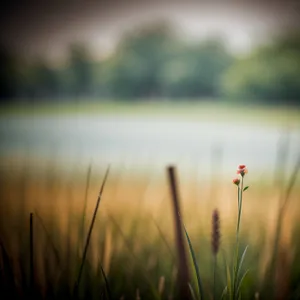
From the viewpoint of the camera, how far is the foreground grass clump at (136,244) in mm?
332

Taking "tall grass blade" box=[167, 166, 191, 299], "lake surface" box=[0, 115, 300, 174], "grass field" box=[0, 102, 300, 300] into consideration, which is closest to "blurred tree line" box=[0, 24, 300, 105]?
"lake surface" box=[0, 115, 300, 174]

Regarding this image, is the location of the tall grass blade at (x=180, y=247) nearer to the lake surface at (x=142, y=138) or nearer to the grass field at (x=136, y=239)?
the grass field at (x=136, y=239)

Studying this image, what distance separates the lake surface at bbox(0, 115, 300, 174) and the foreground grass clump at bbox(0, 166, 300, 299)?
3.5 inches

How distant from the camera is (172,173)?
0.35 meters

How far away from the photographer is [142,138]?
1.13 m

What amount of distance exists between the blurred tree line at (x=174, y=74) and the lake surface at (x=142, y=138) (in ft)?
0.27

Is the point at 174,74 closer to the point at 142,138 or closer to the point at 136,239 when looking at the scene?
the point at 142,138

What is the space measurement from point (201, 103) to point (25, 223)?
1.98 feet

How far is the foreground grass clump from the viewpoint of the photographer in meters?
0.33

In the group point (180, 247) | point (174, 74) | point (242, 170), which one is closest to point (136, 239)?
point (180, 247)

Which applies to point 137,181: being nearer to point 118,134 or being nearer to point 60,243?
point 60,243

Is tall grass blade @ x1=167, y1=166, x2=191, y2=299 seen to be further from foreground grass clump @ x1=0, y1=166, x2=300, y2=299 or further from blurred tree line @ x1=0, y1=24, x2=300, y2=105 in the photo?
blurred tree line @ x1=0, y1=24, x2=300, y2=105

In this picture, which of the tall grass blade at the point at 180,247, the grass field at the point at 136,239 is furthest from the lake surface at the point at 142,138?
the tall grass blade at the point at 180,247

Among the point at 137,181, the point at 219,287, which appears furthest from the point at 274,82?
the point at 219,287
